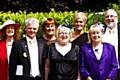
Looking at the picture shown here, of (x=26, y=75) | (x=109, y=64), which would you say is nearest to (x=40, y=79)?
(x=26, y=75)

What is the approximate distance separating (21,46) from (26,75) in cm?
48

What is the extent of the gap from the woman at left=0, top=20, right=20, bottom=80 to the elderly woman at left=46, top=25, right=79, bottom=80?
0.74 m

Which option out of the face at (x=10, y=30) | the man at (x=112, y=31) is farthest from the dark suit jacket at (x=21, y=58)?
the man at (x=112, y=31)

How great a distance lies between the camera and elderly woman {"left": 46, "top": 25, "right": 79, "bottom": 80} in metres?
10.8

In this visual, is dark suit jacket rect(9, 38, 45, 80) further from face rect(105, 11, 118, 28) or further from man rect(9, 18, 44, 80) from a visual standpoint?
face rect(105, 11, 118, 28)

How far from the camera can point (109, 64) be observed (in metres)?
10.9

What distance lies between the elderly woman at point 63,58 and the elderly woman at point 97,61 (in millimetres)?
130

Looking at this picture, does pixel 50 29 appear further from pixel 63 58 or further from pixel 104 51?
pixel 104 51

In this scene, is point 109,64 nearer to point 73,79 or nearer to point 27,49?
point 73,79

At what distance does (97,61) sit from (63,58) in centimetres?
55

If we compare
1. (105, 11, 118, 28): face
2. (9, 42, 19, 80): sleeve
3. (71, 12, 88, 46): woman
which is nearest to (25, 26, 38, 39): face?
(9, 42, 19, 80): sleeve

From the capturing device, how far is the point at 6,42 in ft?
36.7

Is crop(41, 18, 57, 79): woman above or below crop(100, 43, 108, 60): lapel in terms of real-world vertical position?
above

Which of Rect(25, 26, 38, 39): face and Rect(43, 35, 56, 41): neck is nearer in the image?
Rect(25, 26, 38, 39): face
